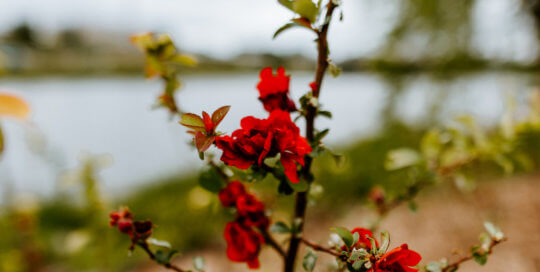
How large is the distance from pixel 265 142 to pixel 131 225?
0.18 metres

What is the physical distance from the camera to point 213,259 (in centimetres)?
131

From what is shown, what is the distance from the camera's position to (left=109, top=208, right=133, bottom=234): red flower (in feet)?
1.04

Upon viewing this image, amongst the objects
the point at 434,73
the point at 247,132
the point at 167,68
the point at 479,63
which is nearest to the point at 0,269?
the point at 167,68

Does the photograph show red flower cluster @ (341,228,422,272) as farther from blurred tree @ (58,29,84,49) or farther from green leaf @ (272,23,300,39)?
blurred tree @ (58,29,84,49)

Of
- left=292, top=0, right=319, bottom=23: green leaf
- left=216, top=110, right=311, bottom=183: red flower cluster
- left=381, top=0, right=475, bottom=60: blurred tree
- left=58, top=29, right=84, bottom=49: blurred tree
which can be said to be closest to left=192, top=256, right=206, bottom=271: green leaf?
left=216, top=110, right=311, bottom=183: red flower cluster

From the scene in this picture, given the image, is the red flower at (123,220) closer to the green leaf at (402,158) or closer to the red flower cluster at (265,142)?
the red flower cluster at (265,142)

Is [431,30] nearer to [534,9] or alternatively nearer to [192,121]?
[534,9]

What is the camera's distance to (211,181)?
36cm

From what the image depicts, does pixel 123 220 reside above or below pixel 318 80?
below

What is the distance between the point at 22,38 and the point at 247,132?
1543cm

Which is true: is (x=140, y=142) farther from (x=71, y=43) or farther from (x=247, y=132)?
(x=71, y=43)

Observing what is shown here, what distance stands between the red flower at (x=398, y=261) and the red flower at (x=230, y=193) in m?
0.17

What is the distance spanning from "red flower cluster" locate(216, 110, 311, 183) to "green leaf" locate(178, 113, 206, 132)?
0.08 ft

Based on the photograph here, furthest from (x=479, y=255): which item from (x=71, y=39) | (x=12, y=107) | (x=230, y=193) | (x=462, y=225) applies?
(x=71, y=39)
